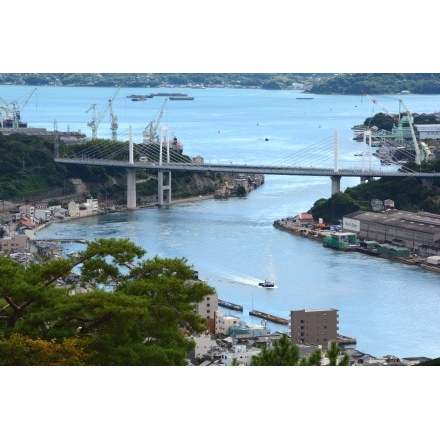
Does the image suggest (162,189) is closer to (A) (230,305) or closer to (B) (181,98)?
(A) (230,305)

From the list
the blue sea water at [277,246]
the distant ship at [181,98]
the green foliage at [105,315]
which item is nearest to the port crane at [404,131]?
the blue sea water at [277,246]

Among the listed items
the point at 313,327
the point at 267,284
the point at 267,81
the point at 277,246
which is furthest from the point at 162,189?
the point at 267,81

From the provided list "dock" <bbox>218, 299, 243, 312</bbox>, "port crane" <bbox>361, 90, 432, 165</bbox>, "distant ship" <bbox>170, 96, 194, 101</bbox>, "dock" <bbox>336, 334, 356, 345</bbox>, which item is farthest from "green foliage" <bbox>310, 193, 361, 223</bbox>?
"distant ship" <bbox>170, 96, 194, 101</bbox>

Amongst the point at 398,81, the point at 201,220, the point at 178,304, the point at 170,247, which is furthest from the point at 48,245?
the point at 398,81

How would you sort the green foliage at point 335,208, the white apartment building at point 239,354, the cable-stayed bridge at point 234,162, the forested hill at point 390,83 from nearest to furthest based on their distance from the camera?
the white apartment building at point 239,354
the green foliage at point 335,208
the cable-stayed bridge at point 234,162
the forested hill at point 390,83

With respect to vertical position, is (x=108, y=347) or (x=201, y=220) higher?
(x=108, y=347)

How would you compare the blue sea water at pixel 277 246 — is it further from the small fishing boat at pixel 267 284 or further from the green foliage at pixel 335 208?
the green foliage at pixel 335 208

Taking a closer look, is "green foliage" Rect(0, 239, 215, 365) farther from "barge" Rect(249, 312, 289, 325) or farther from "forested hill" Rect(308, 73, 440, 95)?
"forested hill" Rect(308, 73, 440, 95)

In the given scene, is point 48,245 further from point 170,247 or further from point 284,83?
point 284,83

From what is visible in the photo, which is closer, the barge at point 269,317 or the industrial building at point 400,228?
the barge at point 269,317
